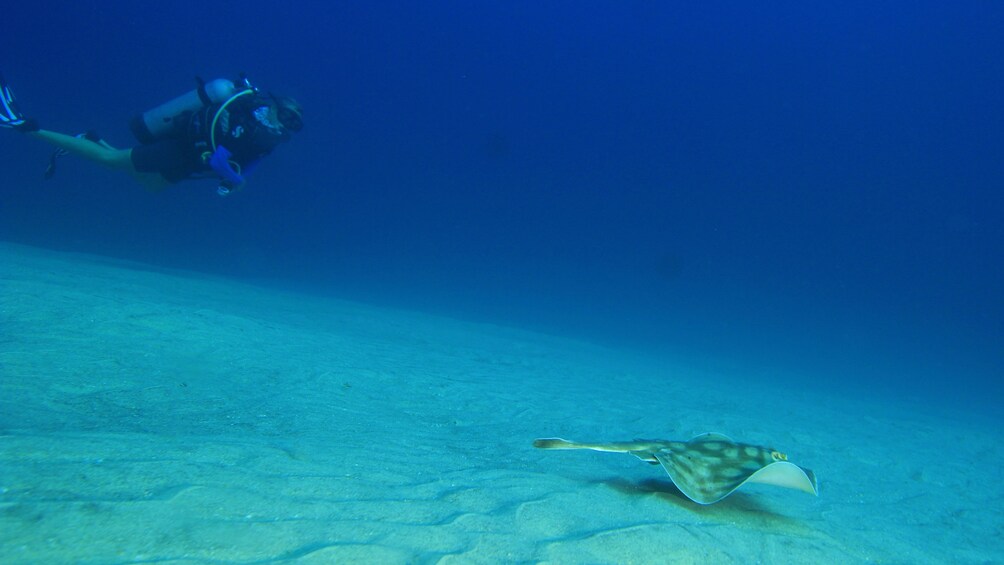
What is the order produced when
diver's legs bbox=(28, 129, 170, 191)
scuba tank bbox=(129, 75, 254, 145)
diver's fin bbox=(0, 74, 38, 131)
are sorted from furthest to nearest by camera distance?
diver's legs bbox=(28, 129, 170, 191), diver's fin bbox=(0, 74, 38, 131), scuba tank bbox=(129, 75, 254, 145)

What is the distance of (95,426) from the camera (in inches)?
128

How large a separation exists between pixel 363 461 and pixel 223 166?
5.14 meters

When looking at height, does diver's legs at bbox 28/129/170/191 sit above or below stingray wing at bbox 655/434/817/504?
above

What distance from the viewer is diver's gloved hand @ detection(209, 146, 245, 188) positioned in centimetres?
643

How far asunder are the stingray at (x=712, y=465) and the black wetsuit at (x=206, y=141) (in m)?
6.27

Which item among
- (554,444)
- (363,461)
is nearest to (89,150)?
(363,461)

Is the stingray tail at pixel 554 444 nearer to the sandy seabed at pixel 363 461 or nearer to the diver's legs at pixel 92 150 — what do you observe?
the sandy seabed at pixel 363 461

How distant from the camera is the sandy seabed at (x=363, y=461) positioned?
208 centimetres

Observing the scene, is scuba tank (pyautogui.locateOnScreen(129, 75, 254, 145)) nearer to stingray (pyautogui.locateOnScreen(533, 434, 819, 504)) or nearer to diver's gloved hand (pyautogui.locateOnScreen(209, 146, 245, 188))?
diver's gloved hand (pyautogui.locateOnScreen(209, 146, 245, 188))

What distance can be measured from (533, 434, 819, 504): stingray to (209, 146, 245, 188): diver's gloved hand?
589cm

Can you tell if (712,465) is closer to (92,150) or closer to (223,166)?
(223,166)

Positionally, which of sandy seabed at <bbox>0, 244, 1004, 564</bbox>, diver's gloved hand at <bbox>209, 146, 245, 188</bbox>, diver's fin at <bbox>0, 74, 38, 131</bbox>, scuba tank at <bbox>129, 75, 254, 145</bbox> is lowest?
sandy seabed at <bbox>0, 244, 1004, 564</bbox>

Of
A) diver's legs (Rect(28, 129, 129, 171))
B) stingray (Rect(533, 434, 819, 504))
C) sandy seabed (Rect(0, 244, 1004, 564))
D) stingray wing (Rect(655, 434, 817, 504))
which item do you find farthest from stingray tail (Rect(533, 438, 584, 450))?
diver's legs (Rect(28, 129, 129, 171))

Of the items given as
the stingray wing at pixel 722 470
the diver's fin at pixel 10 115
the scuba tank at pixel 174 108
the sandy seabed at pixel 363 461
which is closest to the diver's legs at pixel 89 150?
the diver's fin at pixel 10 115
